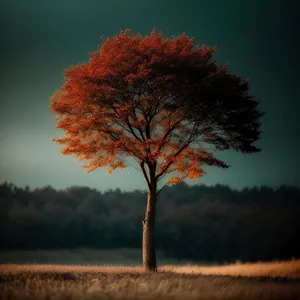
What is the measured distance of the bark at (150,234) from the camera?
64.1 ft

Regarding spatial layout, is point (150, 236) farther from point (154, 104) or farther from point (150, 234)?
point (154, 104)

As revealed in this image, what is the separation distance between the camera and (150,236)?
1970 cm

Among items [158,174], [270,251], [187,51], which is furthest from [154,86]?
[270,251]

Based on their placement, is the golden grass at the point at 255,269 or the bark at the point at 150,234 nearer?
the bark at the point at 150,234

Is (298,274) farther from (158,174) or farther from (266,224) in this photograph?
(266,224)

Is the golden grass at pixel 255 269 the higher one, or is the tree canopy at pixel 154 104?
the tree canopy at pixel 154 104

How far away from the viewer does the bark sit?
19.5 m

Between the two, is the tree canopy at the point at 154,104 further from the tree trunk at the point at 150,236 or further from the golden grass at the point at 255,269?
the golden grass at the point at 255,269

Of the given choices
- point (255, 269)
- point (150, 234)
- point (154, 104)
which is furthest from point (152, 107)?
point (255, 269)

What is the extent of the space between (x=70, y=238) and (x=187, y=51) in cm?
3690

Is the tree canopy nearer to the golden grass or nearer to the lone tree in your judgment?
the lone tree

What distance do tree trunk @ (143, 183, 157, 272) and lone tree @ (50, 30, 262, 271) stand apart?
0.16 feet

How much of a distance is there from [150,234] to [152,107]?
21.2 ft

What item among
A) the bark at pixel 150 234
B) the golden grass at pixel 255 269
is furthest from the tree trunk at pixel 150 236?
the golden grass at pixel 255 269
